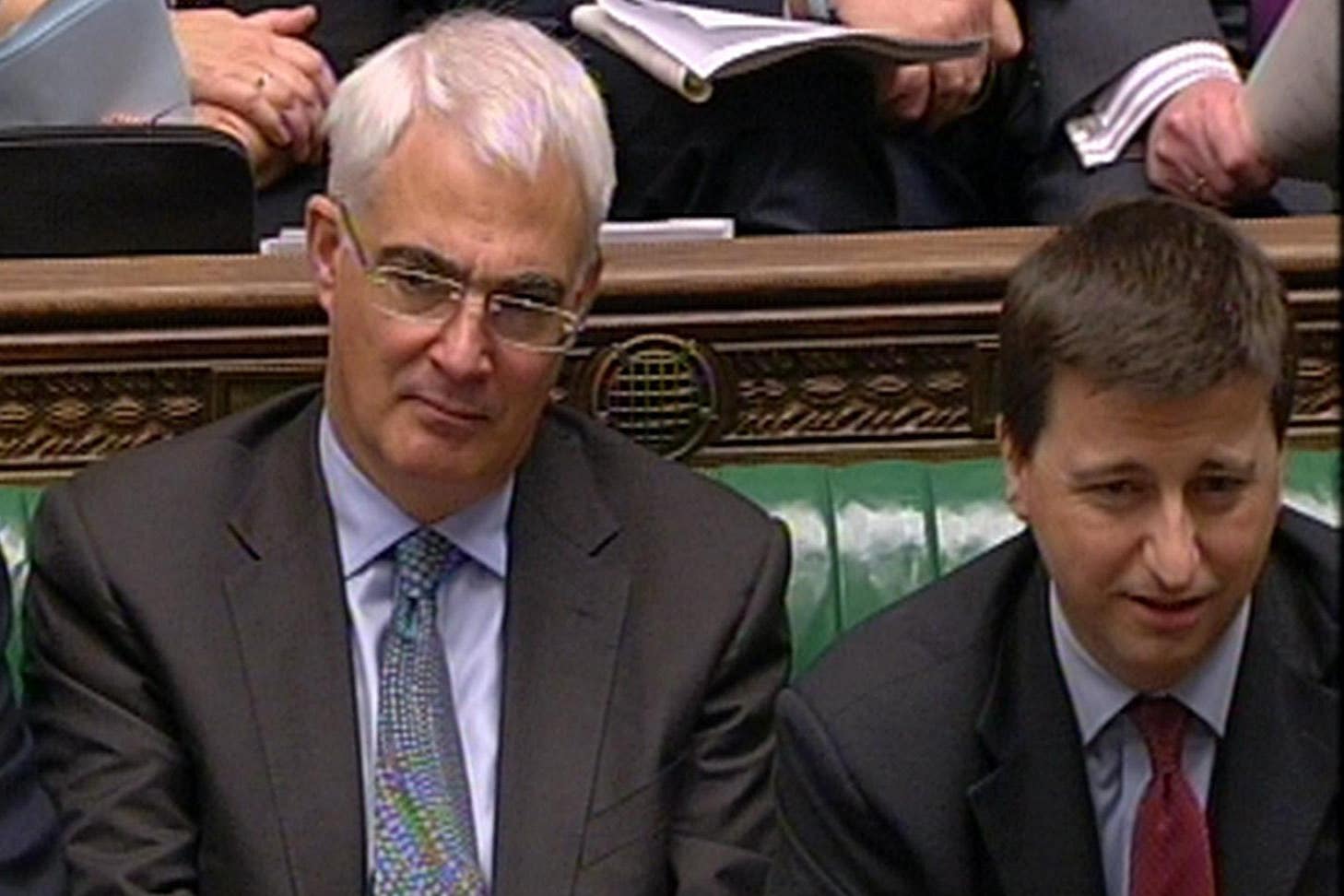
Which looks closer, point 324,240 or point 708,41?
point 324,240

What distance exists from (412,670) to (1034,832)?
19.7 inches

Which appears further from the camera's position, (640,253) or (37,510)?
(640,253)

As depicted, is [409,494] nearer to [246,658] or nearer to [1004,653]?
[246,658]

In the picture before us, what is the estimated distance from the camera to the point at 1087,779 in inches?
84.1

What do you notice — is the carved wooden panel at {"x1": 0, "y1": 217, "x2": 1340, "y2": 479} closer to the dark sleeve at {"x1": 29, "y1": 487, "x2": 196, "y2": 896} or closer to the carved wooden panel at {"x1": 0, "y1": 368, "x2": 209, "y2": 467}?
the carved wooden panel at {"x1": 0, "y1": 368, "x2": 209, "y2": 467}

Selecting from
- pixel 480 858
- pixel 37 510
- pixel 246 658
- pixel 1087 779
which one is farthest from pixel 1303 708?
pixel 37 510

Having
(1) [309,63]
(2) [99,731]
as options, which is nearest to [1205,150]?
(1) [309,63]

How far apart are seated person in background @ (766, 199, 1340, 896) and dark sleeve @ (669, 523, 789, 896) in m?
0.16

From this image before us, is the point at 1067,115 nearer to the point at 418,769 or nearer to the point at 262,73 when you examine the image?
the point at 262,73

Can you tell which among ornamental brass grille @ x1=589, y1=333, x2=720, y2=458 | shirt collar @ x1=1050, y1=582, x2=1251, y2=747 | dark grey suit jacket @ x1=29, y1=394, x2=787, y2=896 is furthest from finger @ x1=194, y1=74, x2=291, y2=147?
shirt collar @ x1=1050, y1=582, x2=1251, y2=747

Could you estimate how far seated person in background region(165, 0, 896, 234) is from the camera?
289 cm

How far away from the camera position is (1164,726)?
84.5 inches

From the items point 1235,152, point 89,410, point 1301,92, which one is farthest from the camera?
point 1235,152

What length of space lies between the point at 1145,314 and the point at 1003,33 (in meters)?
1.16
